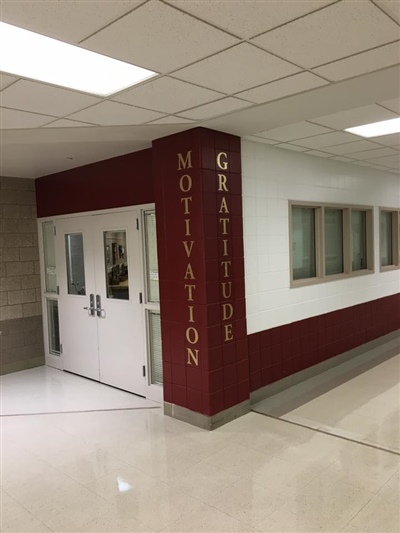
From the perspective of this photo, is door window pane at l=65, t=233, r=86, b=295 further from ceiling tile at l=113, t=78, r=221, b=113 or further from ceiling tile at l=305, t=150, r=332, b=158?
ceiling tile at l=305, t=150, r=332, b=158

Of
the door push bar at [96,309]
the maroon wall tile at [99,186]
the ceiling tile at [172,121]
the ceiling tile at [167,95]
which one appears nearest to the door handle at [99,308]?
the door push bar at [96,309]

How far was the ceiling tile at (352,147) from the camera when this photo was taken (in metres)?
4.73

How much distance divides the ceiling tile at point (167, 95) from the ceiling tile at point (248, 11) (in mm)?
698

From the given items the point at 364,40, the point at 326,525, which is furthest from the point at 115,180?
the point at 326,525

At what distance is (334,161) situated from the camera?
18.3 feet

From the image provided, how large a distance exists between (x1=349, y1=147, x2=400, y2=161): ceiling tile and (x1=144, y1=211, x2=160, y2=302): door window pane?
2537 millimetres

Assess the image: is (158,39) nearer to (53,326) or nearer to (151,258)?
(151,258)

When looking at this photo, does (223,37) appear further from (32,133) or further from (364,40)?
(32,133)

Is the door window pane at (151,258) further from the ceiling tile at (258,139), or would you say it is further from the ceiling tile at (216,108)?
the ceiling tile at (216,108)

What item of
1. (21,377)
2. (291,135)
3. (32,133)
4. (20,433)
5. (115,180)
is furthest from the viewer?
(21,377)

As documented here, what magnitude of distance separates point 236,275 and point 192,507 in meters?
1.98

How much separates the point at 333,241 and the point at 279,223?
1.47 metres

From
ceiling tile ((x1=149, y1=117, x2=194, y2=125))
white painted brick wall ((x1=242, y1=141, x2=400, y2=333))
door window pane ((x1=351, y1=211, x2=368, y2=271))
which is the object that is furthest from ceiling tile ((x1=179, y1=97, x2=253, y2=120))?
door window pane ((x1=351, y1=211, x2=368, y2=271))

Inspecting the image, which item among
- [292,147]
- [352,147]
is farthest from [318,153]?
[292,147]
